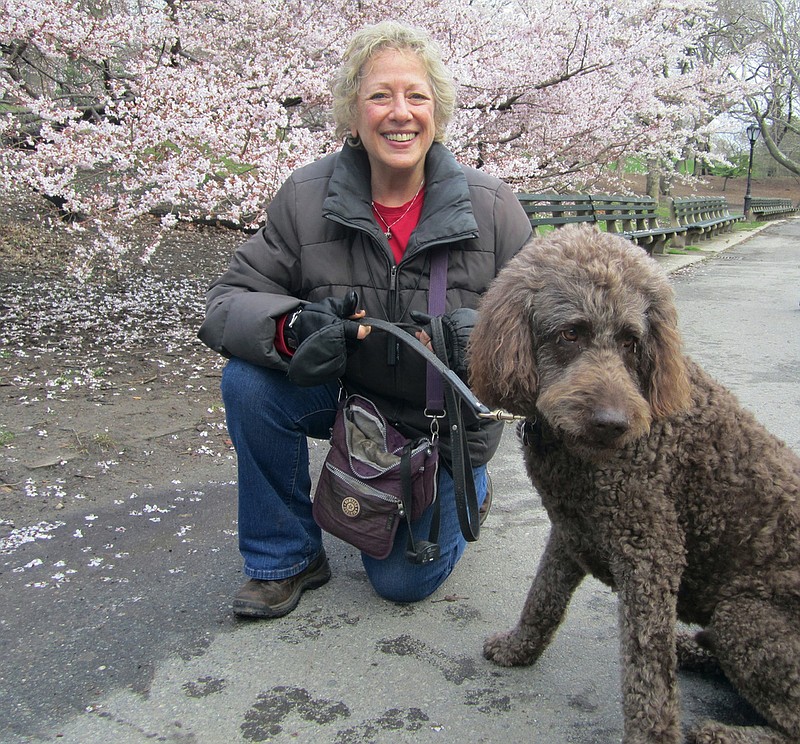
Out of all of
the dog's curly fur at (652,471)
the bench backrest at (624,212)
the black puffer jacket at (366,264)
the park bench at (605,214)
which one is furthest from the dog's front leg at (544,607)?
the bench backrest at (624,212)

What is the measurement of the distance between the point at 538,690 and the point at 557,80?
299 inches

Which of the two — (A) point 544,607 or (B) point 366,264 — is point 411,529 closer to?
(A) point 544,607

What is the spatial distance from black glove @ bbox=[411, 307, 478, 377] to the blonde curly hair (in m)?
0.87

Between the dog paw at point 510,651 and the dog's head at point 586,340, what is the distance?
80 centimetres

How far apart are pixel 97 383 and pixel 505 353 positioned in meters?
3.82

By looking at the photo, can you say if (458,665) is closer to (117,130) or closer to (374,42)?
(374,42)

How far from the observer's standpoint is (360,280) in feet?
9.20

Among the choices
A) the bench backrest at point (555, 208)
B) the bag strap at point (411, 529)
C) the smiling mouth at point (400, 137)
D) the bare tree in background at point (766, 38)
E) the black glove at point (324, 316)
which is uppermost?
the bare tree in background at point (766, 38)

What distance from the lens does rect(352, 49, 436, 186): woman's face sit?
109 inches

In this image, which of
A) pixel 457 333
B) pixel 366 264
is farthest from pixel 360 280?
pixel 457 333

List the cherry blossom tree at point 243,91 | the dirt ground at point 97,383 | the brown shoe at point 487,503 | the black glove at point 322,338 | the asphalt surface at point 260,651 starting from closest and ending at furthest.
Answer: the asphalt surface at point 260,651 < the black glove at point 322,338 < the brown shoe at point 487,503 < the dirt ground at point 97,383 < the cherry blossom tree at point 243,91

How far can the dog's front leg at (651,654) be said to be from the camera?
1.97 metres

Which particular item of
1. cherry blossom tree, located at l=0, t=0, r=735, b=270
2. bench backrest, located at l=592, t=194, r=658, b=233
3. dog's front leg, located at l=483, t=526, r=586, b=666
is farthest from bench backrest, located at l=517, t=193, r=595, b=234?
dog's front leg, located at l=483, t=526, r=586, b=666

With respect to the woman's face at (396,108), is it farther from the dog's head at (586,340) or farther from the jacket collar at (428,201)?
the dog's head at (586,340)
